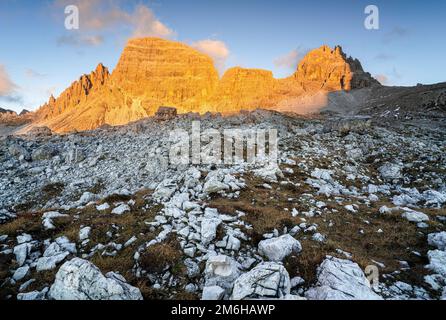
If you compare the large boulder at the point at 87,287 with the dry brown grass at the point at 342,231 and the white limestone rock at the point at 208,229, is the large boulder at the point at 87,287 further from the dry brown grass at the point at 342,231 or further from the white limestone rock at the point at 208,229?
the dry brown grass at the point at 342,231

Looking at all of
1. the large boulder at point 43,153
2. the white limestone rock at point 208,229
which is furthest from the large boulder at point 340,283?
the large boulder at point 43,153

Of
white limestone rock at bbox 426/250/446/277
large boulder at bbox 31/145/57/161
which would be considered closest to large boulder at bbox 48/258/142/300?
white limestone rock at bbox 426/250/446/277

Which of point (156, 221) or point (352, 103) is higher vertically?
point (352, 103)

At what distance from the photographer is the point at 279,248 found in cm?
927

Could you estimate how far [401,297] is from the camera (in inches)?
289

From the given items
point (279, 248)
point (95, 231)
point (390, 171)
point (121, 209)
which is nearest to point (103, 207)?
point (121, 209)

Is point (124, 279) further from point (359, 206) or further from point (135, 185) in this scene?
point (135, 185)

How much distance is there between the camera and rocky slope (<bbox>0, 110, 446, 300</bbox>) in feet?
24.3

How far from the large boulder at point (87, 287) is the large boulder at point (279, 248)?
14.9 ft

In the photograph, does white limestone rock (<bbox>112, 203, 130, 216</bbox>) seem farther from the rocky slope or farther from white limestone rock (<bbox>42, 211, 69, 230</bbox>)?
white limestone rock (<bbox>42, 211, 69, 230</bbox>)

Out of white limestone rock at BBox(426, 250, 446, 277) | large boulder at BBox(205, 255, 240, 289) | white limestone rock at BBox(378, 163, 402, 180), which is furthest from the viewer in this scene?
white limestone rock at BBox(378, 163, 402, 180)

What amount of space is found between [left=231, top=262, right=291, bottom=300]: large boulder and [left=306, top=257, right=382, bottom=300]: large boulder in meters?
0.89
